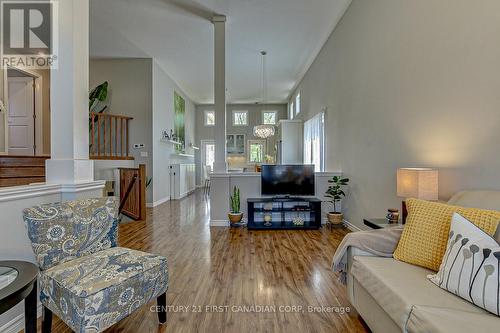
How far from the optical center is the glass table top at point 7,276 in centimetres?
114

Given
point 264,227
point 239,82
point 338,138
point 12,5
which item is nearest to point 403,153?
point 338,138

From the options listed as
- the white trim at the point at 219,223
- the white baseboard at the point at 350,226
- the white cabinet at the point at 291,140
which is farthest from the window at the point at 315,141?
the white trim at the point at 219,223

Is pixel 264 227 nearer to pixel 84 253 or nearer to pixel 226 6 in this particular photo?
pixel 84 253

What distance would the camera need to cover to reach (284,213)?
14.6 feet

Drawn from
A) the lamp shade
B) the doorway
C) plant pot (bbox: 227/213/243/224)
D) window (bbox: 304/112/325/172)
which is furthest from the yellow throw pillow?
the doorway

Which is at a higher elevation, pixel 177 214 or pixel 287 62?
pixel 287 62

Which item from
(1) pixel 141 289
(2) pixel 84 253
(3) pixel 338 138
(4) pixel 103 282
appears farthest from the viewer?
(3) pixel 338 138

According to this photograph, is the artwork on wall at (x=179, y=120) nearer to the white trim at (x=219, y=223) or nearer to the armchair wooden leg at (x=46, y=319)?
the white trim at (x=219, y=223)

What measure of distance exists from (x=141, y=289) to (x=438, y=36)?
300 cm

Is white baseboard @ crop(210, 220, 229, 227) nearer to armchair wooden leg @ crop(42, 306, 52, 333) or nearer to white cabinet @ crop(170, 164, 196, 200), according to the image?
armchair wooden leg @ crop(42, 306, 52, 333)

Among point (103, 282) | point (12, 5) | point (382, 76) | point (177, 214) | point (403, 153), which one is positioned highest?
point (12, 5)

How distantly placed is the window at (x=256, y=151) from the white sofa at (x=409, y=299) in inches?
368

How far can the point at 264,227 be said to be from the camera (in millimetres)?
4312

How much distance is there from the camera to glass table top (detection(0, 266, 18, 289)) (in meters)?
1.14
